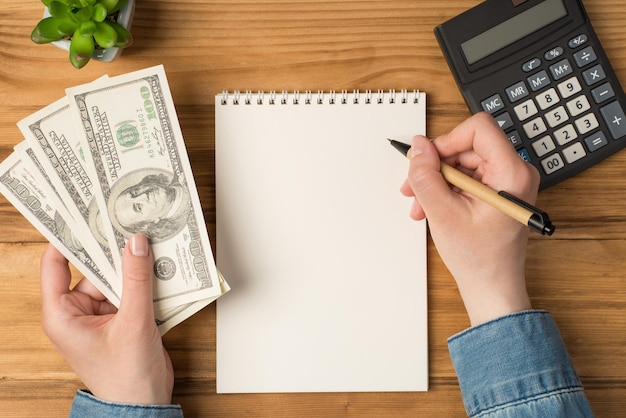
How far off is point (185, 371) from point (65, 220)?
0.23 m

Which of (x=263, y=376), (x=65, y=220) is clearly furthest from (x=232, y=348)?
(x=65, y=220)

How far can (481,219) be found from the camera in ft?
2.19

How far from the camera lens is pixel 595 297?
0.77 m

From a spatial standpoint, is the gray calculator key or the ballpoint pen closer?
the ballpoint pen

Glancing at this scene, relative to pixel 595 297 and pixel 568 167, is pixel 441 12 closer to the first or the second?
pixel 568 167

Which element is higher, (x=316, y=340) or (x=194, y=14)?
(x=194, y=14)

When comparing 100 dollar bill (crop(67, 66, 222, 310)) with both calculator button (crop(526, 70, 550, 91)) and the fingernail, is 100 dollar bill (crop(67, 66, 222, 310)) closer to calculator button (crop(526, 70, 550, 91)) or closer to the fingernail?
the fingernail

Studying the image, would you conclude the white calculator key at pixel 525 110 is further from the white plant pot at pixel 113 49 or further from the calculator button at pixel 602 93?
the white plant pot at pixel 113 49

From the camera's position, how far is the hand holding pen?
0.67m

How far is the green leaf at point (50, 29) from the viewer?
2.23 feet

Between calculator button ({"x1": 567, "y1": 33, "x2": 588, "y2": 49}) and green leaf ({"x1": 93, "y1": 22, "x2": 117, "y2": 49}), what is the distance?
0.51 m

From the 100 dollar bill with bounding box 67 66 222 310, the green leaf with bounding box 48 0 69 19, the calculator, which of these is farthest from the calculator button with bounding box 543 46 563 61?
the green leaf with bounding box 48 0 69 19

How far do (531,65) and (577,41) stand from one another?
6cm

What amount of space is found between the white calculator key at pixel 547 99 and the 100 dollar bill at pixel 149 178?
41 cm
